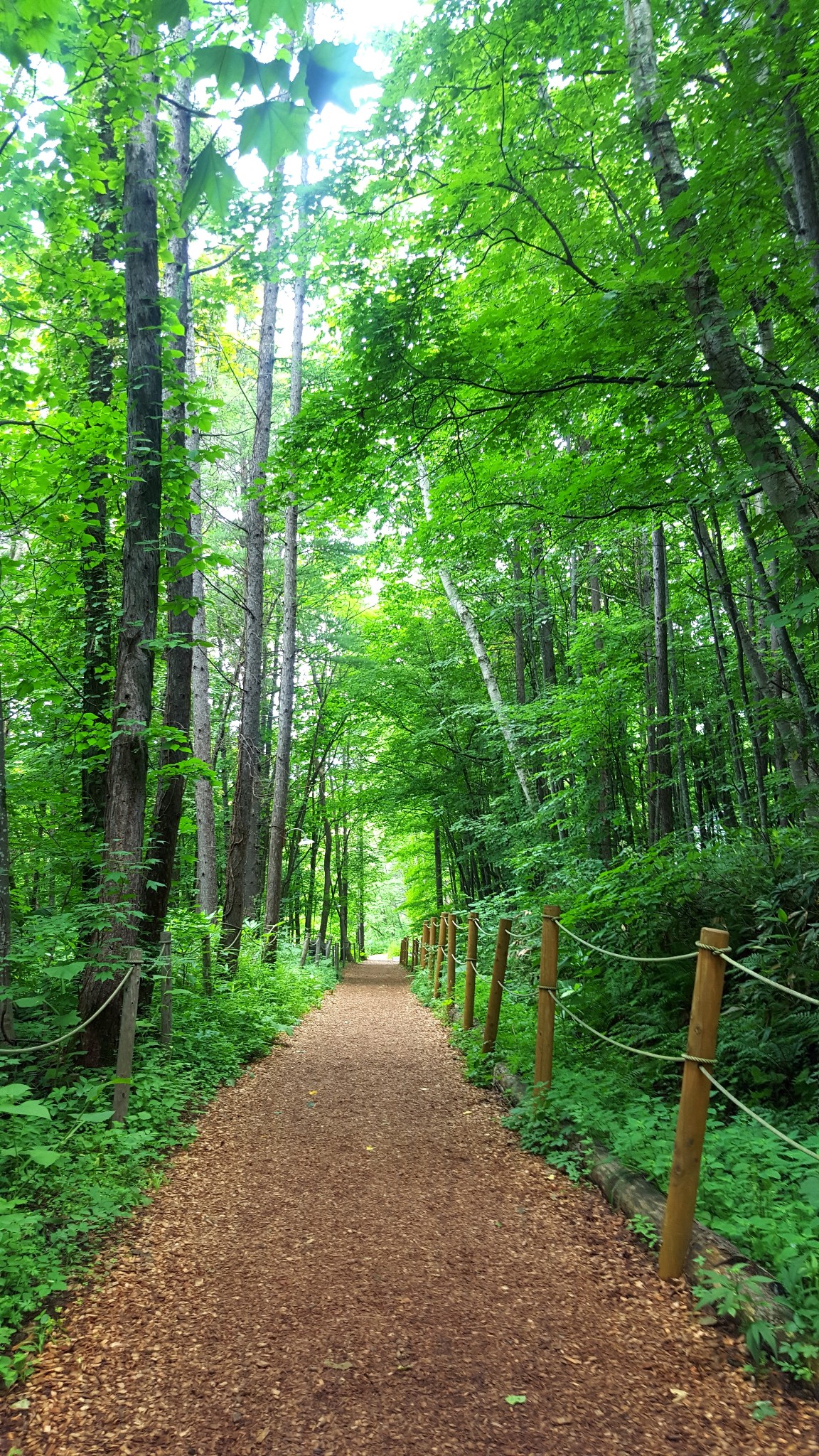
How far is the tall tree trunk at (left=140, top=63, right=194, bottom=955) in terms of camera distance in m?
5.59

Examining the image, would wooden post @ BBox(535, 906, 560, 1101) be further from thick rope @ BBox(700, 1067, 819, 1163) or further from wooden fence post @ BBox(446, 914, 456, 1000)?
wooden fence post @ BBox(446, 914, 456, 1000)

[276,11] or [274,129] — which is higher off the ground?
[276,11]

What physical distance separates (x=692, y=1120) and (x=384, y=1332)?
130cm

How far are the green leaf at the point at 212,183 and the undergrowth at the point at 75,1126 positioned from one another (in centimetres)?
247

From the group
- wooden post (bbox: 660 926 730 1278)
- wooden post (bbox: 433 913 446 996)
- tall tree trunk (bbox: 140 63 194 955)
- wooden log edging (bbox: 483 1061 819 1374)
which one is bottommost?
wooden post (bbox: 433 913 446 996)

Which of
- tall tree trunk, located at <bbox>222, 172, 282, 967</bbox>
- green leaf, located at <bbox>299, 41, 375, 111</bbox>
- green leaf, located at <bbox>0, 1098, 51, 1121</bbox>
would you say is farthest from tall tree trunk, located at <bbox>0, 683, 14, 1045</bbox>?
tall tree trunk, located at <bbox>222, 172, 282, 967</bbox>

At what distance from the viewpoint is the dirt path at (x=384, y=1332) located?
1.98m

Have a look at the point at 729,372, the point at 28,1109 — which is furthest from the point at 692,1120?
the point at 729,372

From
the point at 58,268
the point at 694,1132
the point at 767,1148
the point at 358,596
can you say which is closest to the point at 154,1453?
the point at 694,1132

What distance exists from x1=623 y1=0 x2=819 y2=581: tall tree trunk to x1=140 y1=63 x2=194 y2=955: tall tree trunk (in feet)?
10.9

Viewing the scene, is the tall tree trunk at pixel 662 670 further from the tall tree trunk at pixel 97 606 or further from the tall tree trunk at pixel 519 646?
the tall tree trunk at pixel 97 606

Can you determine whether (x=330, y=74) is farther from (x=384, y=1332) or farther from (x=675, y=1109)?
(x=675, y=1109)

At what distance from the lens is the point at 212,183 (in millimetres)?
1456

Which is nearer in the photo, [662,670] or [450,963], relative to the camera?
[662,670]
